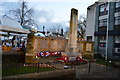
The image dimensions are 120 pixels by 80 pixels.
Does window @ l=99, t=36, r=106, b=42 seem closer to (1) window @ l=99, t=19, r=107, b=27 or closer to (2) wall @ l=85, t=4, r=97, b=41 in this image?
(1) window @ l=99, t=19, r=107, b=27

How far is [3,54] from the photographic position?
10.5m

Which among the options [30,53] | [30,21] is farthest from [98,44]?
[30,53]

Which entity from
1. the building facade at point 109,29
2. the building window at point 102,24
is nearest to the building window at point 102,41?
the building facade at point 109,29

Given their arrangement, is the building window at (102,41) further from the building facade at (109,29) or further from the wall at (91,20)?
the wall at (91,20)

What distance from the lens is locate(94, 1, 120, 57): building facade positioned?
2262cm

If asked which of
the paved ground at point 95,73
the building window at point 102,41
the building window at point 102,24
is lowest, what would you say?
the paved ground at point 95,73

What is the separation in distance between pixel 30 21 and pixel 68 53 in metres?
14.0

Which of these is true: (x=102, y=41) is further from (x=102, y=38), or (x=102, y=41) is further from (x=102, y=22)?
(x=102, y=22)

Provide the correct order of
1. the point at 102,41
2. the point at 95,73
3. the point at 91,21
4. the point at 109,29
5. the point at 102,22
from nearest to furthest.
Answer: the point at 95,73 < the point at 109,29 < the point at 102,41 < the point at 102,22 < the point at 91,21

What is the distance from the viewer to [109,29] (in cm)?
2392

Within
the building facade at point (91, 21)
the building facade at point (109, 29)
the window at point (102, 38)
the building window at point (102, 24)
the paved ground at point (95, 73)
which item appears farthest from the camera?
the building facade at point (91, 21)

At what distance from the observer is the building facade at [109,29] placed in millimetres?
22625

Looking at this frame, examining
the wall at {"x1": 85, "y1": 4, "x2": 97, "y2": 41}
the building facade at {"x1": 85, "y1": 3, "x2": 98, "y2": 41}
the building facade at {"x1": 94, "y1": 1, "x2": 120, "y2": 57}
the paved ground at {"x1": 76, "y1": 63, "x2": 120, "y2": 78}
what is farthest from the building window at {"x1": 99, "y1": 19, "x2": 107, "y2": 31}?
the paved ground at {"x1": 76, "y1": 63, "x2": 120, "y2": 78}

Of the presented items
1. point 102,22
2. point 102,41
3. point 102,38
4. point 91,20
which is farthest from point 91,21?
point 102,41
